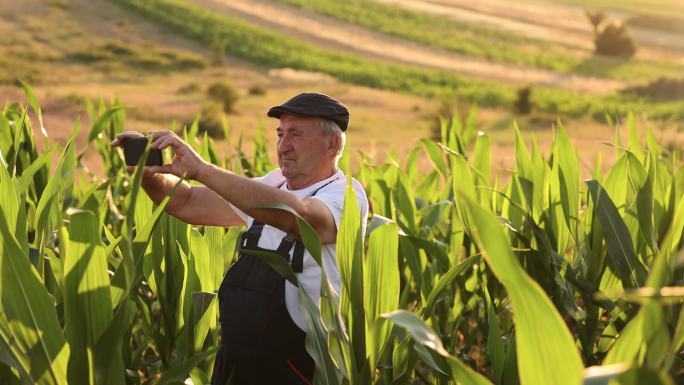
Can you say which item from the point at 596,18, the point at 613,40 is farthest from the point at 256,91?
the point at 596,18

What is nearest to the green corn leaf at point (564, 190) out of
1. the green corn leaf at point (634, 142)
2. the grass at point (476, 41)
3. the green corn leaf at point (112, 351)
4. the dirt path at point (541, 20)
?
the green corn leaf at point (634, 142)

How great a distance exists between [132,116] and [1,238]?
20.8m

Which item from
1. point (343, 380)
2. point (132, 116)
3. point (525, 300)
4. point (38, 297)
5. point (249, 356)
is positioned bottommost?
point (132, 116)

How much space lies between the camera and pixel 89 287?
140 cm

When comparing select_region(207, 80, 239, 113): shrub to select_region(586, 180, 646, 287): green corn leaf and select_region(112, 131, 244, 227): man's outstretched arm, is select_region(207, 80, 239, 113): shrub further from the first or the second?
select_region(586, 180, 646, 287): green corn leaf

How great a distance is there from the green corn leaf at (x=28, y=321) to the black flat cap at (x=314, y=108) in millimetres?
857

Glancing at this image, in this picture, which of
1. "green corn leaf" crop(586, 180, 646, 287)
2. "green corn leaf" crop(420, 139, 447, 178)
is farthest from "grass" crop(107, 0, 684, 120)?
"green corn leaf" crop(586, 180, 646, 287)

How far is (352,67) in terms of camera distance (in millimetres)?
35625

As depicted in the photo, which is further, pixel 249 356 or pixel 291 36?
pixel 291 36

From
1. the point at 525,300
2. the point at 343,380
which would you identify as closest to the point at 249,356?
the point at 343,380

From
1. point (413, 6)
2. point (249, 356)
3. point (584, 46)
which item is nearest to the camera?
point (249, 356)

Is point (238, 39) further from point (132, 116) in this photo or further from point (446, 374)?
point (446, 374)

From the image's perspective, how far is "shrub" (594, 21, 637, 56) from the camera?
131 ft

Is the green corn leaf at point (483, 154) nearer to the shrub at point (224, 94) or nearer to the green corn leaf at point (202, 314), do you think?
the green corn leaf at point (202, 314)
